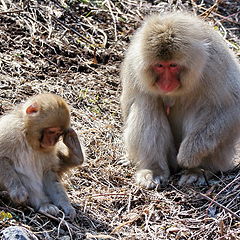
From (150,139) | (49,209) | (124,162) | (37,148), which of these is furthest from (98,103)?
(49,209)

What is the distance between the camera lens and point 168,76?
24.9 ft

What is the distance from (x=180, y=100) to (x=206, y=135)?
19.0 inches


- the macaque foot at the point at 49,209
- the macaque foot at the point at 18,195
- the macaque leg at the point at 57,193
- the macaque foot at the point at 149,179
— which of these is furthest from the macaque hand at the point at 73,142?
the macaque foot at the point at 149,179

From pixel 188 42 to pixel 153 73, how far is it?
1.64ft

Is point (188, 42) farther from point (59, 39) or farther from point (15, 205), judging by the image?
point (59, 39)

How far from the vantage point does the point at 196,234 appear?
668 cm

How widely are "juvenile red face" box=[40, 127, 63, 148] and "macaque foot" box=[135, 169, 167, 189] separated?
147cm

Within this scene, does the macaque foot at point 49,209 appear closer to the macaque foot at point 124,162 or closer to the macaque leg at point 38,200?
the macaque leg at point 38,200

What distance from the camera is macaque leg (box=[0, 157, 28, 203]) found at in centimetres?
625

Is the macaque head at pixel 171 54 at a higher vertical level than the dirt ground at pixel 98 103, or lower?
higher

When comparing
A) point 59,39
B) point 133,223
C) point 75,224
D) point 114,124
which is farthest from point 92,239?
point 59,39

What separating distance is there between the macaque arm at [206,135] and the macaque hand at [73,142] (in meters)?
1.40

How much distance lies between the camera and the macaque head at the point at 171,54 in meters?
7.44

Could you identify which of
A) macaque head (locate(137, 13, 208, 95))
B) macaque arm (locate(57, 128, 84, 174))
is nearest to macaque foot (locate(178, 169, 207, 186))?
macaque head (locate(137, 13, 208, 95))
